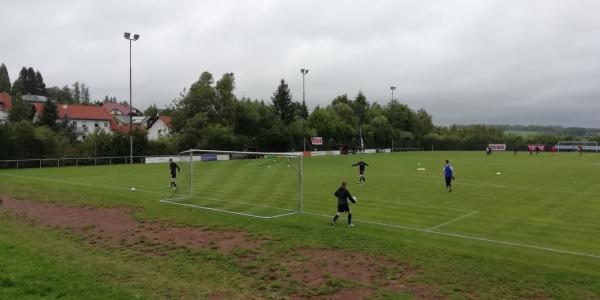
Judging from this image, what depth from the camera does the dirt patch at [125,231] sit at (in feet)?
44.0

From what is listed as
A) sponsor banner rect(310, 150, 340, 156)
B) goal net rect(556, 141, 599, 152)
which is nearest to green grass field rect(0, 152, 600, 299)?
sponsor banner rect(310, 150, 340, 156)

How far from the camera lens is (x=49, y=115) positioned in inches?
2835

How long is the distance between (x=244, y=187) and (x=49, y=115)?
5926 cm

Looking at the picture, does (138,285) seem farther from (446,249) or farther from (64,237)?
(446,249)

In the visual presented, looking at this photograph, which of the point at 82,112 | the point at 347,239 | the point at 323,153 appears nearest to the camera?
the point at 347,239

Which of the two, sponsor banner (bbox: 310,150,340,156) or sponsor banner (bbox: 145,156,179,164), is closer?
sponsor banner (bbox: 145,156,179,164)

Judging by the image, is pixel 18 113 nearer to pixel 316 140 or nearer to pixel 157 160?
pixel 157 160

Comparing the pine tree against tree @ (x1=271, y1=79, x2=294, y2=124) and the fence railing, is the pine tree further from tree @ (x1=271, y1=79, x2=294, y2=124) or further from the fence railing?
the fence railing

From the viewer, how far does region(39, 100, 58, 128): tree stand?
71625mm

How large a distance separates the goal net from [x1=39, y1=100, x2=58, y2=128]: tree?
103 m

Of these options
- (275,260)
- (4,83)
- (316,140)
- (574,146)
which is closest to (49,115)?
(316,140)

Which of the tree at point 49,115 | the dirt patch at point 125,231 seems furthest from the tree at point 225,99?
the dirt patch at point 125,231

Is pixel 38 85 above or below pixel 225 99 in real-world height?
above

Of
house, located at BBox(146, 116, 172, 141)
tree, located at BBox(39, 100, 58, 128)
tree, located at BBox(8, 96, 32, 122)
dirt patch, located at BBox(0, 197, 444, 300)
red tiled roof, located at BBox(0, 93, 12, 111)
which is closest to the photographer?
dirt patch, located at BBox(0, 197, 444, 300)
